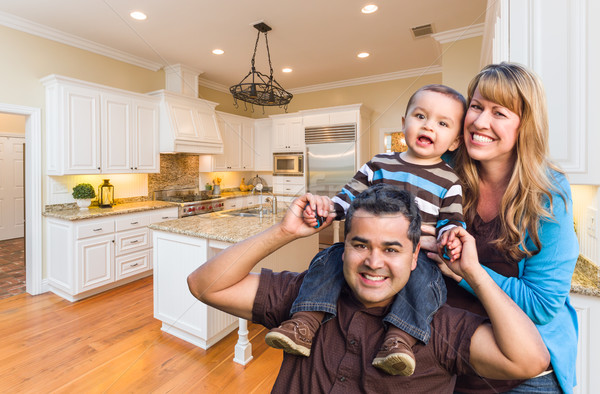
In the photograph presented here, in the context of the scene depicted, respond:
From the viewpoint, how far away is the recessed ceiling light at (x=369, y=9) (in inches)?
119

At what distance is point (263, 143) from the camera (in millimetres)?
6121

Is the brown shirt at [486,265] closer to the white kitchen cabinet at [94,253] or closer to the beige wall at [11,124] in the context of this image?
the white kitchen cabinet at [94,253]

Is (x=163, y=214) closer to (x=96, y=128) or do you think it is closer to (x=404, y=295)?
(x=96, y=128)

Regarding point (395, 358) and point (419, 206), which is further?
point (419, 206)

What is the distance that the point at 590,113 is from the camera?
1444 mm

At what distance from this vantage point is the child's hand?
76cm

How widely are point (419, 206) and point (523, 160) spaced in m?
0.27

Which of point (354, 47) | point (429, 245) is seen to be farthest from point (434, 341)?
point (354, 47)

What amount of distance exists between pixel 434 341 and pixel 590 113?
1.47 meters

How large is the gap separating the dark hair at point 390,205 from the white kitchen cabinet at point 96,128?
3912 millimetres

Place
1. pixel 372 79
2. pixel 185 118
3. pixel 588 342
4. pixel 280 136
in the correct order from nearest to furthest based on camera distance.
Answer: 1. pixel 588 342
2. pixel 185 118
3. pixel 372 79
4. pixel 280 136

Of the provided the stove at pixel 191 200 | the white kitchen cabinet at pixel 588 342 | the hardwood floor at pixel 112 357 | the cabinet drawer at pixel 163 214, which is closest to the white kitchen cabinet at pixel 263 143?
the stove at pixel 191 200

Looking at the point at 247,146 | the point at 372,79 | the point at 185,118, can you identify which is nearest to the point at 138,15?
the point at 185,118

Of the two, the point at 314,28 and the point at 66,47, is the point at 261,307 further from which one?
the point at 66,47
